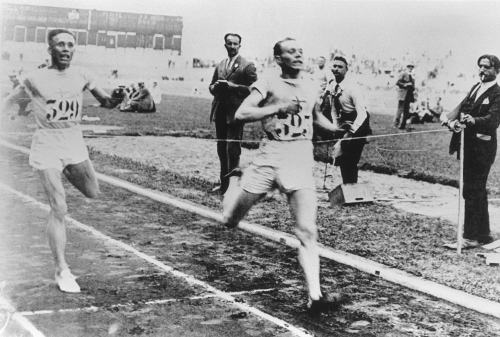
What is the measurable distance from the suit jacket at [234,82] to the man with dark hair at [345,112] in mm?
1066

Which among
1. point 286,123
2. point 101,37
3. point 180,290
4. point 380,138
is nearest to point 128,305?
point 180,290

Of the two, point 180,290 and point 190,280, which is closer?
point 180,290

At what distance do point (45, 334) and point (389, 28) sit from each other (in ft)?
22.1

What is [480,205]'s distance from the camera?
732 cm

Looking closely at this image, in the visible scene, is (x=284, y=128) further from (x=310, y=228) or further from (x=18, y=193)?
(x=18, y=193)

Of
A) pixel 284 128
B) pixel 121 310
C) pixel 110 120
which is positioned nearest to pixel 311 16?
pixel 284 128

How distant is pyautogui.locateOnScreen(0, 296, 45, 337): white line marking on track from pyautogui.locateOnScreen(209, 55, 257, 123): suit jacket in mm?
4802

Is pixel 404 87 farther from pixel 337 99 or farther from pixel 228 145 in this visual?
pixel 228 145

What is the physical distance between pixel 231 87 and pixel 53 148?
406 centimetres

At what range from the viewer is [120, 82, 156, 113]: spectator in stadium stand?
60.8 feet

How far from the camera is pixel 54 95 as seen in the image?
525cm

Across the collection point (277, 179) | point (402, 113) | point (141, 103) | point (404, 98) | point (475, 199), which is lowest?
point (141, 103)

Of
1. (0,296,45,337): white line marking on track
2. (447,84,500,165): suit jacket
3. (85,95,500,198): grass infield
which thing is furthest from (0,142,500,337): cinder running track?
(85,95,500,198): grass infield

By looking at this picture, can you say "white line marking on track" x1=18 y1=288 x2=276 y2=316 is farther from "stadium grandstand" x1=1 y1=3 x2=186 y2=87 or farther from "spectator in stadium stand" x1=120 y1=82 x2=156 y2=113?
"spectator in stadium stand" x1=120 y1=82 x2=156 y2=113
